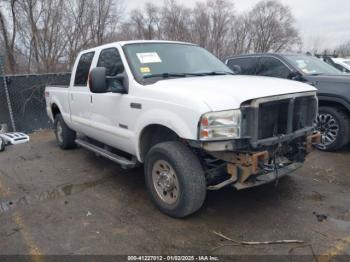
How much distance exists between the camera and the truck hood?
9.65 feet

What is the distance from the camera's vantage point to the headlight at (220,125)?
289 cm

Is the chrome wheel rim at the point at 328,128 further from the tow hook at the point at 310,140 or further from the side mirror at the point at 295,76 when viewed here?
the tow hook at the point at 310,140

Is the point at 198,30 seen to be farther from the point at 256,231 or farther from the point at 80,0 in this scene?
the point at 256,231

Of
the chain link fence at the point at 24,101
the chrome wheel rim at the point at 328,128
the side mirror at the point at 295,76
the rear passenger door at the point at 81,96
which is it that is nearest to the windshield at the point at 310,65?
the side mirror at the point at 295,76

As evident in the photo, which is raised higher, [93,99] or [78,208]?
[93,99]

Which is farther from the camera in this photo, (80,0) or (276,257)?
(80,0)

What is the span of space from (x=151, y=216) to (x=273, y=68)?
4439 millimetres

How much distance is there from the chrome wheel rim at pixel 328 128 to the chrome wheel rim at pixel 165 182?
345 centimetres

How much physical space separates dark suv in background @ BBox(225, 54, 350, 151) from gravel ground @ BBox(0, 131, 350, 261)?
0.65m

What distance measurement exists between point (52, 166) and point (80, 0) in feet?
42.4

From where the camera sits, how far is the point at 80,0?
15.9 meters

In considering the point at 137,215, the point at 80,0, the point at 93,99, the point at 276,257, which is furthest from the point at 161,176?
the point at 80,0

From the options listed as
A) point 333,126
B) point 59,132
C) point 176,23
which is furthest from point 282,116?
point 176,23

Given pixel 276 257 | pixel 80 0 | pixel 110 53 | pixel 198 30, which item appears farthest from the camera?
pixel 198 30
